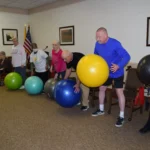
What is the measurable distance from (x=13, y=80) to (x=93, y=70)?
3.22m

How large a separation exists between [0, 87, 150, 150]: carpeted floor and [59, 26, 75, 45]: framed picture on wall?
2.42m

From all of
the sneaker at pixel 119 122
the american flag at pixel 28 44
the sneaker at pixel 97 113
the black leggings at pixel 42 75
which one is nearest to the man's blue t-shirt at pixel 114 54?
the sneaker at pixel 119 122

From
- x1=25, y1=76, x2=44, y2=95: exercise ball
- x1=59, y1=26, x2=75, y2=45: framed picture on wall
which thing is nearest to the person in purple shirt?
x1=25, y1=76, x2=44, y2=95: exercise ball

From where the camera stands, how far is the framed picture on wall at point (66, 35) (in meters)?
5.87

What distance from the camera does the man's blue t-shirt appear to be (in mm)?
2942

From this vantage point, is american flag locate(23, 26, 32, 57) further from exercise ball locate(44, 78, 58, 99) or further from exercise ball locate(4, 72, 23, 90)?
exercise ball locate(44, 78, 58, 99)

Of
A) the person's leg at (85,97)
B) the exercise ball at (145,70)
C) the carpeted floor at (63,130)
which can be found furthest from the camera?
the person's leg at (85,97)

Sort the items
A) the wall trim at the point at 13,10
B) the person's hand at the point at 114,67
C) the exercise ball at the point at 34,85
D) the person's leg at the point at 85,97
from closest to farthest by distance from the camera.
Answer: the person's hand at the point at 114,67 → the person's leg at the point at 85,97 → the exercise ball at the point at 34,85 → the wall trim at the point at 13,10

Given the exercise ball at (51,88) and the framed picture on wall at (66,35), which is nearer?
the exercise ball at (51,88)

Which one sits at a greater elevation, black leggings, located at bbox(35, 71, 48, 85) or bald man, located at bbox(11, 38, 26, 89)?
bald man, located at bbox(11, 38, 26, 89)

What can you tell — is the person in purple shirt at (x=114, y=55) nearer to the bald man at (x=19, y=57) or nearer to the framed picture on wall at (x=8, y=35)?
the bald man at (x=19, y=57)

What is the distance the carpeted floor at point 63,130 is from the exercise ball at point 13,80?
1.24 metres

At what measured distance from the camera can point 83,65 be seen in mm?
2807

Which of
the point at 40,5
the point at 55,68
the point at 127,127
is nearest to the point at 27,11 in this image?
the point at 40,5
